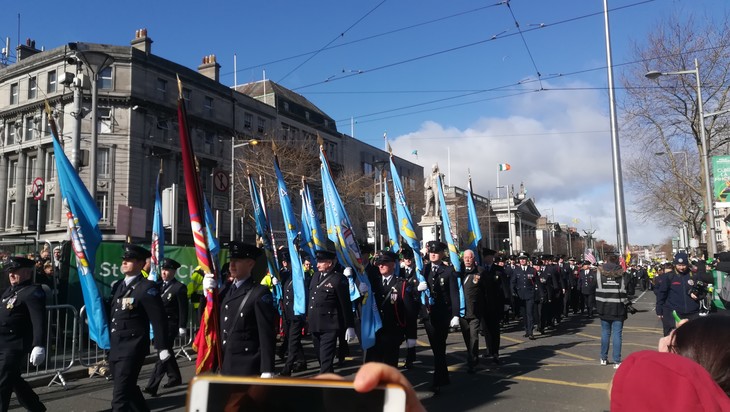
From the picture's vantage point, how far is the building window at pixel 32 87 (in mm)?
40312

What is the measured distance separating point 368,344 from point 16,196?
43.7 meters

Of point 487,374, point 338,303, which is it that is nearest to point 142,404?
point 338,303

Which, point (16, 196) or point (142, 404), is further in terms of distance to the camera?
point (16, 196)

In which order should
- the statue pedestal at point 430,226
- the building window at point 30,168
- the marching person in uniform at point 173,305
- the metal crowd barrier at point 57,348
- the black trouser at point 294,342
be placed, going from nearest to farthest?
the marching person in uniform at point 173,305, the metal crowd barrier at point 57,348, the black trouser at point 294,342, the statue pedestal at point 430,226, the building window at point 30,168

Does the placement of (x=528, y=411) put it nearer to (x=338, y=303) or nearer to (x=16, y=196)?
(x=338, y=303)

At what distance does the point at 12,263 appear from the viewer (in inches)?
247

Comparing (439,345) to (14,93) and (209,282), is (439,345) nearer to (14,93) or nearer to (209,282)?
(209,282)

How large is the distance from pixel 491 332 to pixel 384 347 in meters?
3.02

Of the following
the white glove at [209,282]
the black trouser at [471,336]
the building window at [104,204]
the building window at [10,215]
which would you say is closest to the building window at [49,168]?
the building window at [104,204]

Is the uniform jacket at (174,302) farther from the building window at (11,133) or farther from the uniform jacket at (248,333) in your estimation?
the building window at (11,133)

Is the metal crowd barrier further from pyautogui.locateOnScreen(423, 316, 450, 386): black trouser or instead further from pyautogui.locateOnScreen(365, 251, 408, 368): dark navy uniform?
pyautogui.locateOnScreen(423, 316, 450, 386): black trouser

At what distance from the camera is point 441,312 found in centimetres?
801

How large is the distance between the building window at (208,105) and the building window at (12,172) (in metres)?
14.8

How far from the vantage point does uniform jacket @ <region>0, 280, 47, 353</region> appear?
5.77 metres
